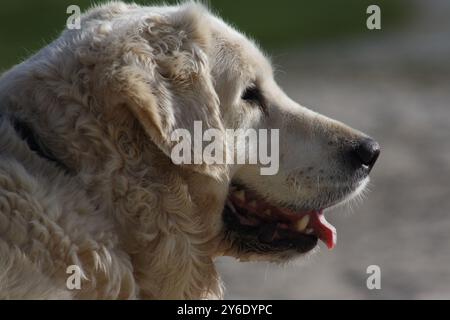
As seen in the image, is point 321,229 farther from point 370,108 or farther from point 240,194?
point 370,108

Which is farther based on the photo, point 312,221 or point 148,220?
point 312,221

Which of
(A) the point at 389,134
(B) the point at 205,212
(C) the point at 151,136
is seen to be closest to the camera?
(C) the point at 151,136

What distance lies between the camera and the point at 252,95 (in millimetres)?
4832

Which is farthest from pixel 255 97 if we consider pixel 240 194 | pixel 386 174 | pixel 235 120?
pixel 386 174

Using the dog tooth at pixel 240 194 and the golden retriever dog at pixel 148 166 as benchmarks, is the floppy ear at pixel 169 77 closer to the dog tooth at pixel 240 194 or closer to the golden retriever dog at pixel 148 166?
the golden retriever dog at pixel 148 166

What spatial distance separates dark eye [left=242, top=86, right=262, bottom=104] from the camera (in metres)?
4.79

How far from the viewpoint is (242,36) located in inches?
195

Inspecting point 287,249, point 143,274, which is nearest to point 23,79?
point 143,274

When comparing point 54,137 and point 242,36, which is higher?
point 242,36

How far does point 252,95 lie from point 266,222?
616 mm

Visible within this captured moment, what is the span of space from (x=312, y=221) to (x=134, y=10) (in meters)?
1.33

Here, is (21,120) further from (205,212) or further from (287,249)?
(287,249)

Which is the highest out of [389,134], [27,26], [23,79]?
[27,26]

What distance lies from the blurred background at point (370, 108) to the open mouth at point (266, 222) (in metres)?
0.14
